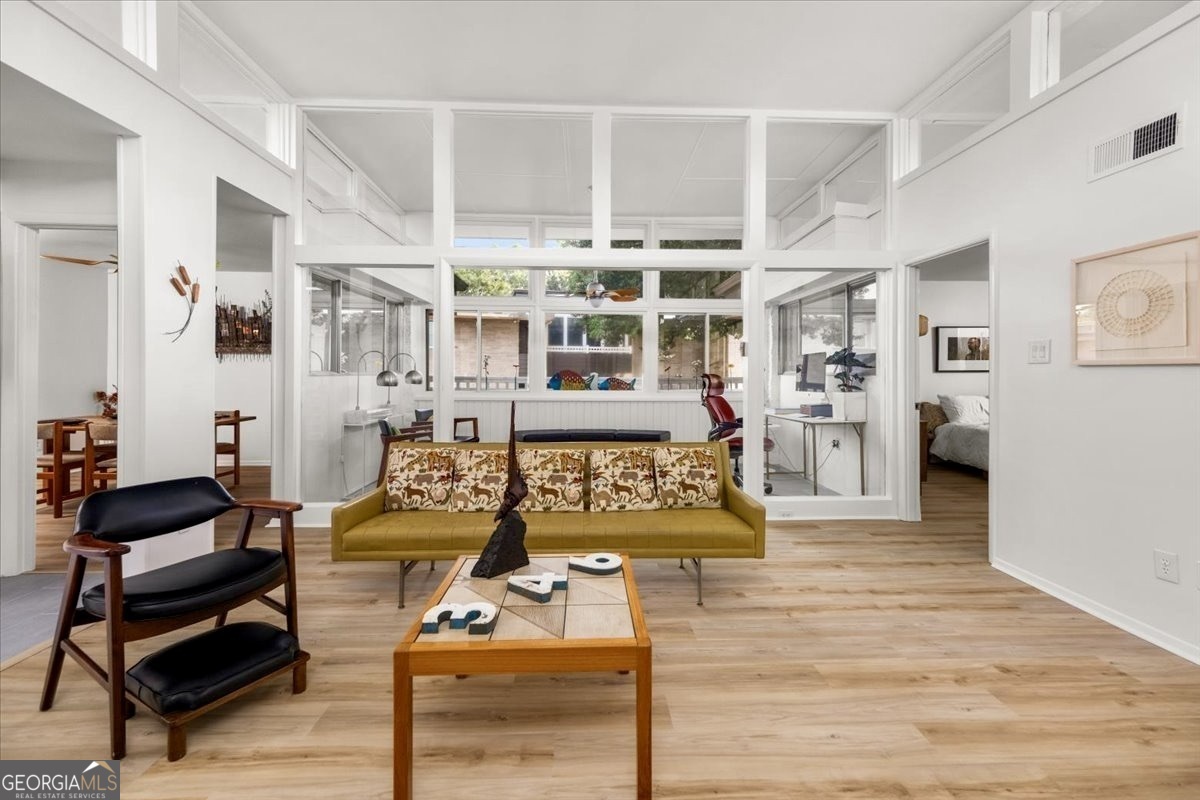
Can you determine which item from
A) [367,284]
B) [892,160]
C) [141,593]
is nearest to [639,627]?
[141,593]

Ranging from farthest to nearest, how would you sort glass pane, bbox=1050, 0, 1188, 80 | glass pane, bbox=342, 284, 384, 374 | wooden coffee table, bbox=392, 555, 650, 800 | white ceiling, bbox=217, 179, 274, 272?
1. glass pane, bbox=342, 284, 384, 374
2. white ceiling, bbox=217, 179, 274, 272
3. glass pane, bbox=1050, 0, 1188, 80
4. wooden coffee table, bbox=392, 555, 650, 800

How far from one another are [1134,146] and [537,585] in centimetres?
356

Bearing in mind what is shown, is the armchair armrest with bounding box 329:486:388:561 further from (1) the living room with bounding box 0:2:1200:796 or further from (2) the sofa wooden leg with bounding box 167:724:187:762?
(2) the sofa wooden leg with bounding box 167:724:187:762

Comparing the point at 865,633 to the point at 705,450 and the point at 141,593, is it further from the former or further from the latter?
the point at 141,593

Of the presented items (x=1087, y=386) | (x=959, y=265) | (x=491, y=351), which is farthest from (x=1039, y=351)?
(x=491, y=351)

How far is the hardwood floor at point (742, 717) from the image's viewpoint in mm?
1658

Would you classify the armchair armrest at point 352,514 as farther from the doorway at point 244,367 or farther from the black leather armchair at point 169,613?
the doorway at point 244,367

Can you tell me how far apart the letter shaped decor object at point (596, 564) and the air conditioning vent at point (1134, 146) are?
10.5 ft

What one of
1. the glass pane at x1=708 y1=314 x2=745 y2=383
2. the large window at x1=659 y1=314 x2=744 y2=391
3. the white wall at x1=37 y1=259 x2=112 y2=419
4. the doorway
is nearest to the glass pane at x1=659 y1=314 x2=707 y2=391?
the large window at x1=659 y1=314 x2=744 y2=391

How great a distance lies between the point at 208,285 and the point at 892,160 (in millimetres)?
5532

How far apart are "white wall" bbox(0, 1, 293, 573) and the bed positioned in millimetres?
7375

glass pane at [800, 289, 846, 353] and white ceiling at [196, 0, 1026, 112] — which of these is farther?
glass pane at [800, 289, 846, 353]

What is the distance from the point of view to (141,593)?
188 cm

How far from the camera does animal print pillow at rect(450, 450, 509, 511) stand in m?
3.24
